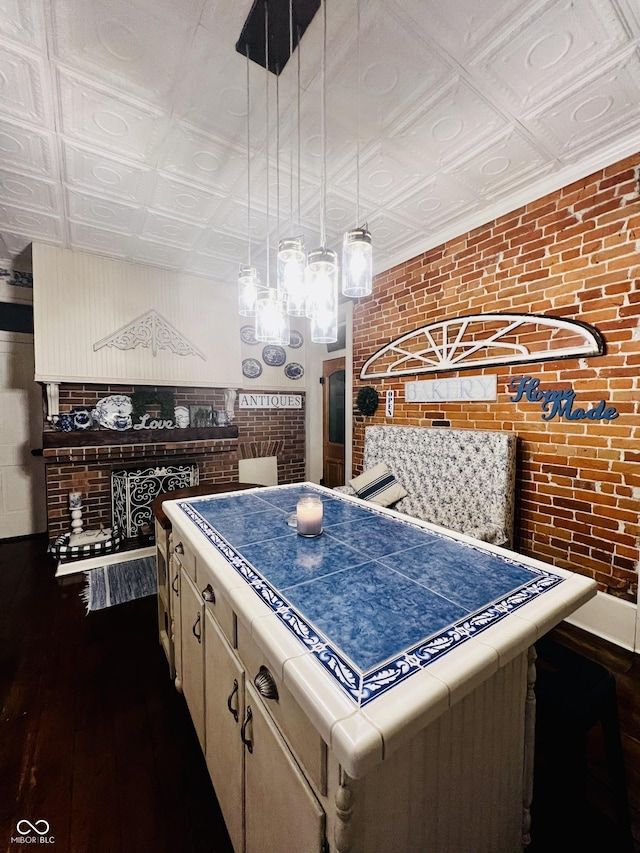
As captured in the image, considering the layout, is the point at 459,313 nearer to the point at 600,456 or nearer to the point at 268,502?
the point at 600,456

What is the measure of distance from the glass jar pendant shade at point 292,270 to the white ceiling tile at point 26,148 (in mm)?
1595

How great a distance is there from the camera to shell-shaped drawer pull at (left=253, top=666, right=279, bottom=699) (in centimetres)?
79

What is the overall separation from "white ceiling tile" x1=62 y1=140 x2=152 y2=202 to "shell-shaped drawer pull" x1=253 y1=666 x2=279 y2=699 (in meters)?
2.76

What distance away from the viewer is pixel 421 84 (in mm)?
1641

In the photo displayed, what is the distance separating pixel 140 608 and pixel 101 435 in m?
1.78

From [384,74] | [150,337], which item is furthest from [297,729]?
[150,337]

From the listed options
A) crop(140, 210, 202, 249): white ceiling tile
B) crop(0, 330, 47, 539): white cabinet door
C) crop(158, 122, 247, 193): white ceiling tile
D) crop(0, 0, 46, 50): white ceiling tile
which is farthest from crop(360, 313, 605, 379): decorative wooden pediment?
crop(0, 330, 47, 539): white cabinet door

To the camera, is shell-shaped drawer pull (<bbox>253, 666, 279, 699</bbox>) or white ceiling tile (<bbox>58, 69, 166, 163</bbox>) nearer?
shell-shaped drawer pull (<bbox>253, 666, 279, 699</bbox>)

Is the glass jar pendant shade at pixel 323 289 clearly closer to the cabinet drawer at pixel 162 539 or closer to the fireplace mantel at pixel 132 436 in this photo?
the cabinet drawer at pixel 162 539

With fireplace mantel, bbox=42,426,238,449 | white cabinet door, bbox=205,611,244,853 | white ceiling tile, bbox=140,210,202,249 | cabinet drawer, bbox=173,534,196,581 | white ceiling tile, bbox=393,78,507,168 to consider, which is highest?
white ceiling tile, bbox=393,78,507,168

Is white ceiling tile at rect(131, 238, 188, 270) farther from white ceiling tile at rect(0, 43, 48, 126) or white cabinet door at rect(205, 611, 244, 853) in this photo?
white cabinet door at rect(205, 611, 244, 853)

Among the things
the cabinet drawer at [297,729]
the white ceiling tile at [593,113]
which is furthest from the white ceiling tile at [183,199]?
the cabinet drawer at [297,729]

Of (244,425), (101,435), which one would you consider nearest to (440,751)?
(101,435)

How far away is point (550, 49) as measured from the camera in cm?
147
